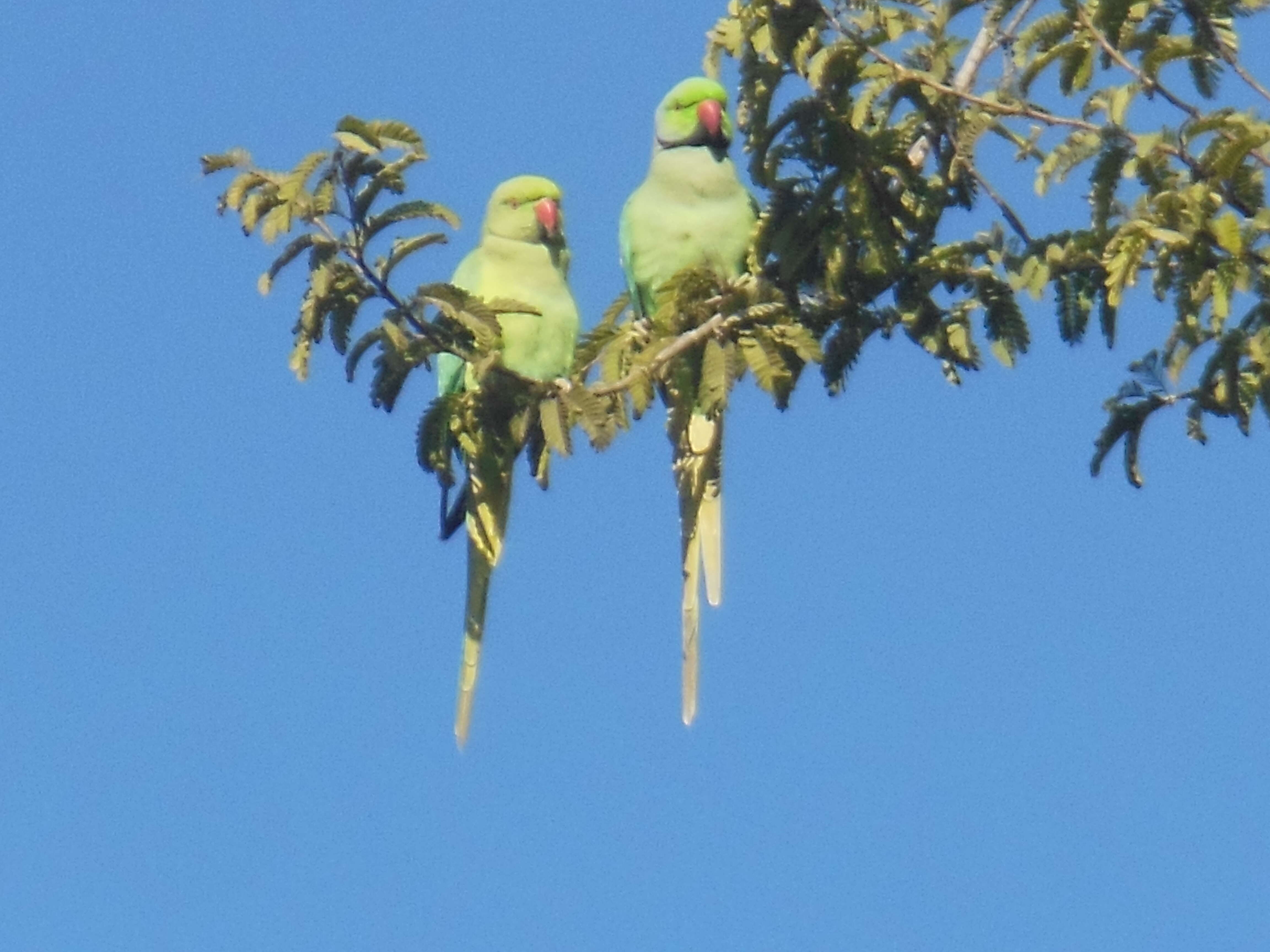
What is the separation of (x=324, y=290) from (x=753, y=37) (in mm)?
1131

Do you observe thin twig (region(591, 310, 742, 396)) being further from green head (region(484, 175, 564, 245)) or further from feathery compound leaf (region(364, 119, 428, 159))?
green head (region(484, 175, 564, 245))

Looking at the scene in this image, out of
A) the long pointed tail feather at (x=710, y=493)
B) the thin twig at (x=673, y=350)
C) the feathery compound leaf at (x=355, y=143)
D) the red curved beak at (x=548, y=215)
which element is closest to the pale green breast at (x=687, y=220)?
the red curved beak at (x=548, y=215)

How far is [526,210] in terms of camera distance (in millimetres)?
6016

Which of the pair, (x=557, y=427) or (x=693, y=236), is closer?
(x=557, y=427)

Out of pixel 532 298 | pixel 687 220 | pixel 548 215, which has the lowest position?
pixel 532 298

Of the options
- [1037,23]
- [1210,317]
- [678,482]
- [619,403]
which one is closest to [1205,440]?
[1210,317]

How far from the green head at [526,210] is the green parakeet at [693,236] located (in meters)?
0.25

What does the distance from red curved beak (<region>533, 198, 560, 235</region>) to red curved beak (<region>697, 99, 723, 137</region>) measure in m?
0.55

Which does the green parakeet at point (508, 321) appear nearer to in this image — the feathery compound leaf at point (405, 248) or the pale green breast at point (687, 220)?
the pale green breast at point (687, 220)

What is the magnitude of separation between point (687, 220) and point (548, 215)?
20.0 inches

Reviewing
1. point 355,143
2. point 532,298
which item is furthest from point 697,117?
point 355,143

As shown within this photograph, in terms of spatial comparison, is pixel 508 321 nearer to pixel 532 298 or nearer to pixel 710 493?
pixel 532 298

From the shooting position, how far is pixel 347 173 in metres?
3.84

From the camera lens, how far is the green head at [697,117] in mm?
5863
